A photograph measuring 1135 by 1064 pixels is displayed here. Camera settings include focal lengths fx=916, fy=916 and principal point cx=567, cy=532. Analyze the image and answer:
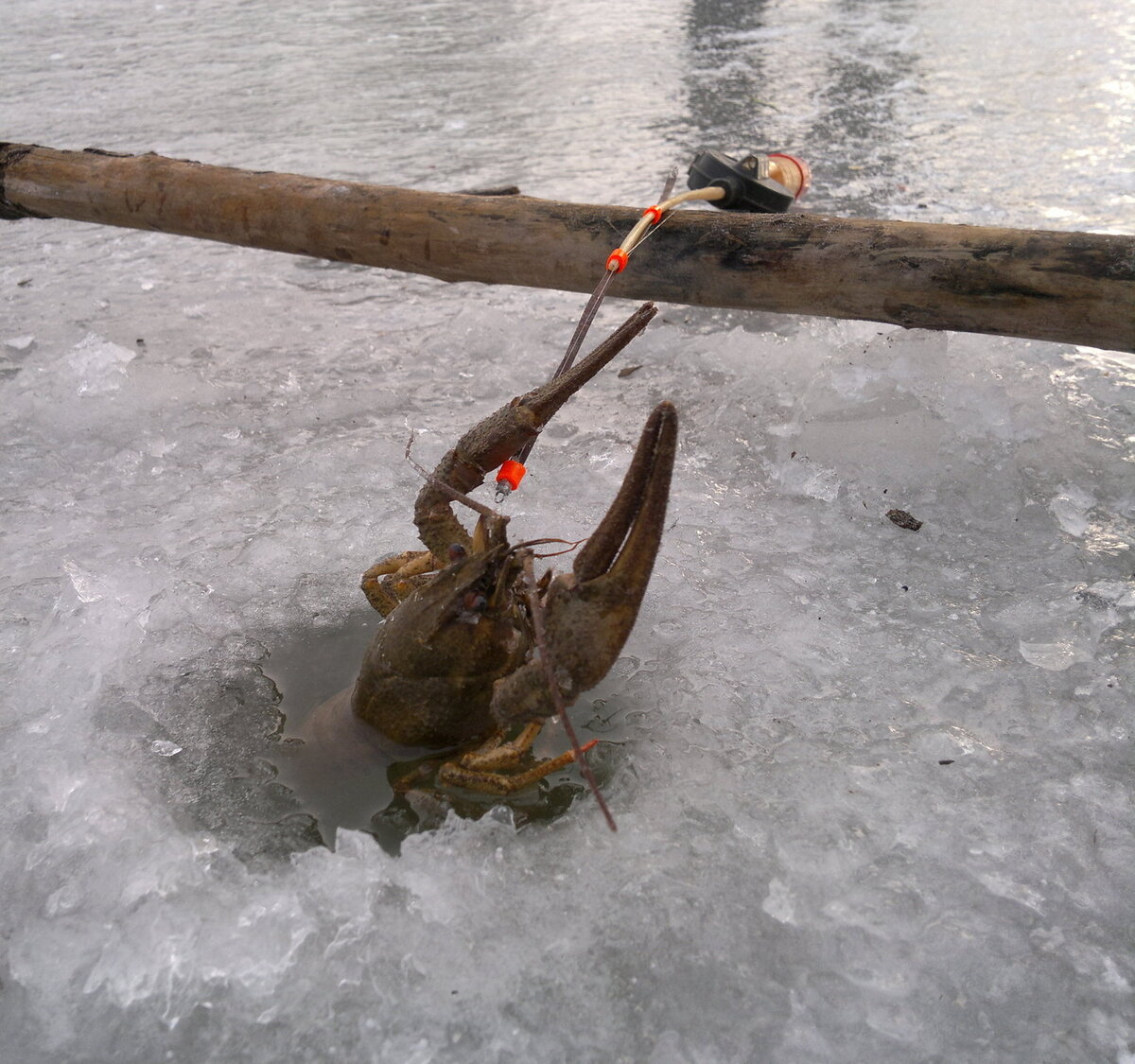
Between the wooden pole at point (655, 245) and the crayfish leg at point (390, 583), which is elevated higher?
the wooden pole at point (655, 245)

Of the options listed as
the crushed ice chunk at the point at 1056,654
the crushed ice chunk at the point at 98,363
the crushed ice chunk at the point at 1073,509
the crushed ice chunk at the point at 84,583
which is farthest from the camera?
the crushed ice chunk at the point at 98,363

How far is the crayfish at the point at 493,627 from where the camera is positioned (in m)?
1.97

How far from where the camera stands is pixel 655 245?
10.4 ft

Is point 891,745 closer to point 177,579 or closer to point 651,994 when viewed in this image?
point 651,994

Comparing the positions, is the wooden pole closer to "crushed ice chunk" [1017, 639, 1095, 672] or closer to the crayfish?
"crushed ice chunk" [1017, 639, 1095, 672]

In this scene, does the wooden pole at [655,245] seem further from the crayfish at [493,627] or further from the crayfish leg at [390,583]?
the crayfish leg at [390,583]

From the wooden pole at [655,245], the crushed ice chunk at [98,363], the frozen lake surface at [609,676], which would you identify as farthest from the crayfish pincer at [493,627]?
the crushed ice chunk at [98,363]

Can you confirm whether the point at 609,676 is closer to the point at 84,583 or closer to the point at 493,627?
the point at 493,627

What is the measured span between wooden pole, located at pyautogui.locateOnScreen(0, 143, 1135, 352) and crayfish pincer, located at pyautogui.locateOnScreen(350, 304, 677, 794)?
1.12 metres

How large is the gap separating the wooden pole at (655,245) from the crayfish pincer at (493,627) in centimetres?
112

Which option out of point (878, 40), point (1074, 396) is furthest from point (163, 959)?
point (878, 40)

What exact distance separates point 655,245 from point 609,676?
1537mm

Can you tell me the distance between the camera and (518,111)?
711cm

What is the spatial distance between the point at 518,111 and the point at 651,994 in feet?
22.3
